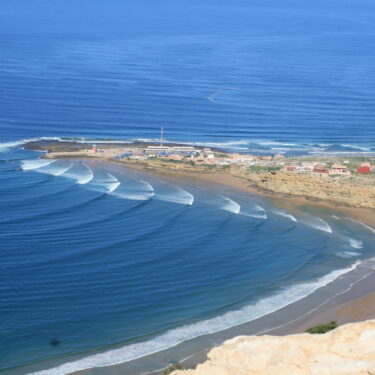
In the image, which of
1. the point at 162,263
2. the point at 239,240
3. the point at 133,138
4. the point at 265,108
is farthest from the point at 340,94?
the point at 162,263

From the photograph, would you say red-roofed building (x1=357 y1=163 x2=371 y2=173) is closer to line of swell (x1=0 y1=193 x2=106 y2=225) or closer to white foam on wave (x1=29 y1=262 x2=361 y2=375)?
line of swell (x1=0 y1=193 x2=106 y2=225)

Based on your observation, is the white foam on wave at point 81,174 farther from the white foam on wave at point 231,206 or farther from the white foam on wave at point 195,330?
the white foam on wave at point 195,330

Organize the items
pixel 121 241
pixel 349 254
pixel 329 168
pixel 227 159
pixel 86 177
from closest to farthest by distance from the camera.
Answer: pixel 121 241 < pixel 349 254 < pixel 86 177 < pixel 329 168 < pixel 227 159

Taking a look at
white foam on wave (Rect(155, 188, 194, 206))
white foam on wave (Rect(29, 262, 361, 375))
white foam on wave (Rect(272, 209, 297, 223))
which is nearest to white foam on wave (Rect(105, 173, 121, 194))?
white foam on wave (Rect(155, 188, 194, 206))

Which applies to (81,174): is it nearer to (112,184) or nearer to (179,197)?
(112,184)

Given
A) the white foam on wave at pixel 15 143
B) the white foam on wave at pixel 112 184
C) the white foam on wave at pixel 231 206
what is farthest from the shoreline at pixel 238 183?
the white foam on wave at pixel 15 143

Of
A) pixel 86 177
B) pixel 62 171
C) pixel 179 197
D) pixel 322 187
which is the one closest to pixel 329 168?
pixel 322 187
